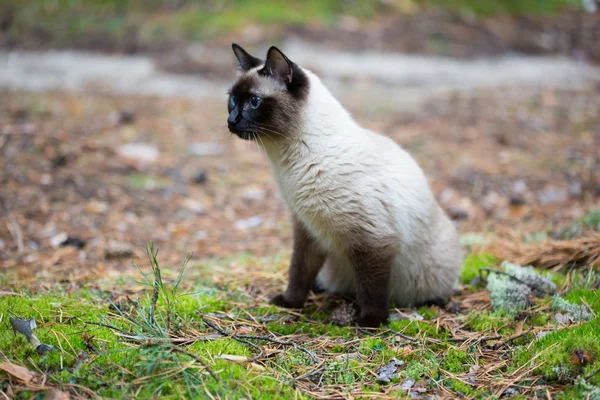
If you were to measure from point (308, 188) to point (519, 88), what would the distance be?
339 inches

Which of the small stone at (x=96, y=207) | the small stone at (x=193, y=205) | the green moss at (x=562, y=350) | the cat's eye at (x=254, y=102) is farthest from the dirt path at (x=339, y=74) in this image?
the green moss at (x=562, y=350)

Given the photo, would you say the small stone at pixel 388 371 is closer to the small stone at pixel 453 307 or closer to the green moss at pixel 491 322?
the green moss at pixel 491 322

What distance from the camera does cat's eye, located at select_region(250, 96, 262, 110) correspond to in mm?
3445

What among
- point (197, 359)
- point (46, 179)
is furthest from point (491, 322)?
point (46, 179)

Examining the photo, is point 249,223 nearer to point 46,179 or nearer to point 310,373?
point 46,179

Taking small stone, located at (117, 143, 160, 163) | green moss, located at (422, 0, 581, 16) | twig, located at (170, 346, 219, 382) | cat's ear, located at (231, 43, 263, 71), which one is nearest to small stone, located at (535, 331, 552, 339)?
twig, located at (170, 346, 219, 382)

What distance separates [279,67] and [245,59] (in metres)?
0.41

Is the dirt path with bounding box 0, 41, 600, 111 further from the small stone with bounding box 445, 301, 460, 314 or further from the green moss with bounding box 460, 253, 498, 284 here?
the small stone with bounding box 445, 301, 460, 314

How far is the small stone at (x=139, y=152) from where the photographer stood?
683 cm

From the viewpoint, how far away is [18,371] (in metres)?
2.23

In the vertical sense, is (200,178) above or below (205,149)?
below

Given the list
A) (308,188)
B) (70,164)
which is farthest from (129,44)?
(308,188)

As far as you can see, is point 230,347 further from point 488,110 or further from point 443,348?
point 488,110

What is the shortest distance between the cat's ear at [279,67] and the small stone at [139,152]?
383 centimetres
